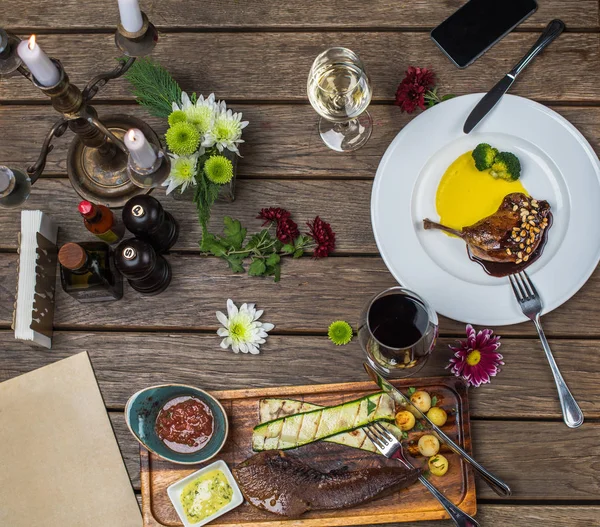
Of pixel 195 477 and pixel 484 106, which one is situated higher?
pixel 484 106

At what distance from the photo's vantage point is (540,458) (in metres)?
1.27

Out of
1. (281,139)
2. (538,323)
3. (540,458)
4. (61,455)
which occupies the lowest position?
(540,458)

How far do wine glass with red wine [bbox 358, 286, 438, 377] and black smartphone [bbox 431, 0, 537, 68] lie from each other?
57 centimetres

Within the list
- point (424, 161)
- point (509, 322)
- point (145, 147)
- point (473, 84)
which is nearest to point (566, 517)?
point (509, 322)

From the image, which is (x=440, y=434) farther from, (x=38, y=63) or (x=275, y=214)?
(x=38, y=63)

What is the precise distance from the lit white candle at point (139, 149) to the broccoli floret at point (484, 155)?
664mm

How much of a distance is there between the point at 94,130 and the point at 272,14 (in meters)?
0.52

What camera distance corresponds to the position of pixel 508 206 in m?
1.28

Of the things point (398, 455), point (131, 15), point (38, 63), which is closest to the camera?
point (38, 63)

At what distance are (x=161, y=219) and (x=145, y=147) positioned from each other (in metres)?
0.25

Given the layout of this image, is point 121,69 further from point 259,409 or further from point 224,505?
point 224,505

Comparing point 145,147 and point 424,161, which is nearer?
point 145,147

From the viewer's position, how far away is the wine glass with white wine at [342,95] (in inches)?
48.9

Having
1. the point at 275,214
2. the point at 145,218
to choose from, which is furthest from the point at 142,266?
the point at 275,214
